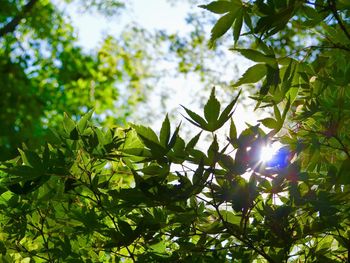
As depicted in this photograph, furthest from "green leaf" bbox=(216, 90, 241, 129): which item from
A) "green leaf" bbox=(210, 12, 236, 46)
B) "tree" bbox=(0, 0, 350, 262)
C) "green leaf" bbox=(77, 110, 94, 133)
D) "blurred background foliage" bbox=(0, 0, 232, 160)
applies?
"blurred background foliage" bbox=(0, 0, 232, 160)

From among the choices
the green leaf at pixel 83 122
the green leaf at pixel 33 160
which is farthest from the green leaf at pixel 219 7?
the green leaf at pixel 33 160

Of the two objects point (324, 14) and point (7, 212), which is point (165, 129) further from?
point (7, 212)

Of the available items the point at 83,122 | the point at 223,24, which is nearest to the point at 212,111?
the point at 223,24

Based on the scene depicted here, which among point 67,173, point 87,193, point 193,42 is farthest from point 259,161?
point 193,42

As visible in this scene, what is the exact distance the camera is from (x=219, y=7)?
1257mm

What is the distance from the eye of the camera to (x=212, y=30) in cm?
131

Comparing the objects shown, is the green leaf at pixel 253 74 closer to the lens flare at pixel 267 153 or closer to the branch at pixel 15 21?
the lens flare at pixel 267 153

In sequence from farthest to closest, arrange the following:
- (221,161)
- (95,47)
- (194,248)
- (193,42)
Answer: (95,47) < (193,42) < (194,248) < (221,161)

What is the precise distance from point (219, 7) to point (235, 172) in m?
0.48

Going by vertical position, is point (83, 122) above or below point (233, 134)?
above

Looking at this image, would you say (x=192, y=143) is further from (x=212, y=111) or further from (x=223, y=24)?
(x=223, y=24)

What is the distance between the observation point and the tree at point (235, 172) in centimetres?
111

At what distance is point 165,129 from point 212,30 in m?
0.37

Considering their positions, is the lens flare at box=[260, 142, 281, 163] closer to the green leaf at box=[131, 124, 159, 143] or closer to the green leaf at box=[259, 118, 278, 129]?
the green leaf at box=[259, 118, 278, 129]
